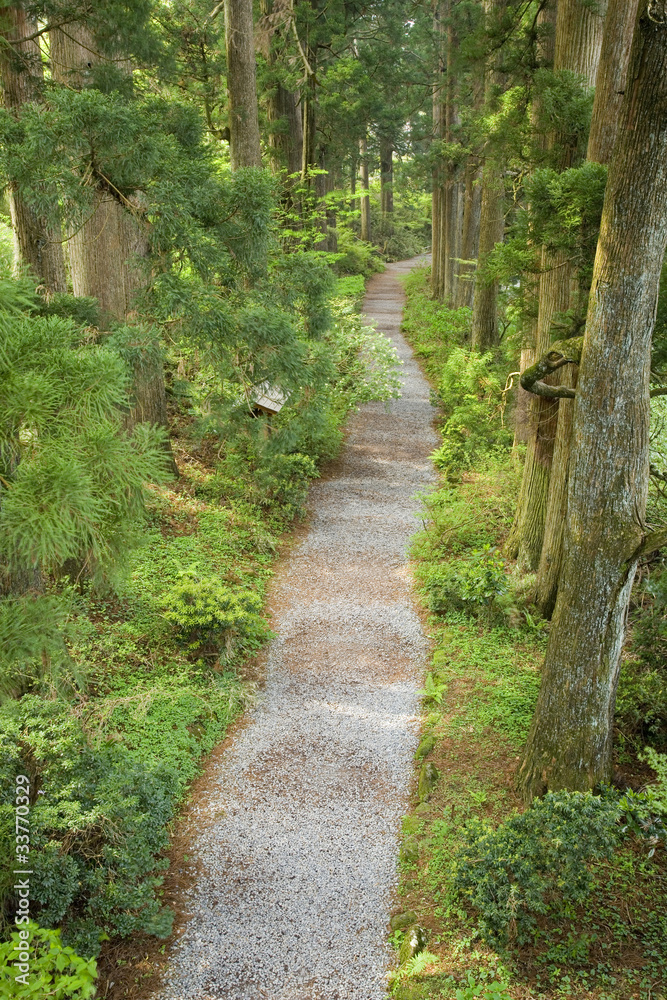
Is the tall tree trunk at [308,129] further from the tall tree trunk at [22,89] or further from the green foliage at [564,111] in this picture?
the tall tree trunk at [22,89]

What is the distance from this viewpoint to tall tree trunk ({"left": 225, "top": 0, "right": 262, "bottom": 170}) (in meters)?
9.39

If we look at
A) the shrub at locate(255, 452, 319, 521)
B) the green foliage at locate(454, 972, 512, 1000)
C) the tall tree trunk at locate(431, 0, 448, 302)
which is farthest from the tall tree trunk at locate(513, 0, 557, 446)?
the tall tree trunk at locate(431, 0, 448, 302)

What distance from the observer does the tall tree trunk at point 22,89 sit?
552cm

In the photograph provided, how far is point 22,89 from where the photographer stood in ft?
18.8

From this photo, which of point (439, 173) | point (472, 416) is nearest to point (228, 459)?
point (472, 416)

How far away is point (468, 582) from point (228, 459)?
4.35m

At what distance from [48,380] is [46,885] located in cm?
274

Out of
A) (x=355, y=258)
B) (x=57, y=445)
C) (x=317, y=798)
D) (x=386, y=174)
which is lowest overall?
(x=317, y=798)

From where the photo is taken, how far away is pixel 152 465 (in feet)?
9.88

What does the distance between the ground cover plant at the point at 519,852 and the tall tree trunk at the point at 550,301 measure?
44.6 inches

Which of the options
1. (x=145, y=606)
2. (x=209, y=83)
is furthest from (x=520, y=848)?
(x=209, y=83)

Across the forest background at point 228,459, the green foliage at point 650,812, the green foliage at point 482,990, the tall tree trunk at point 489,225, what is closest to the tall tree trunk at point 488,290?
the tall tree trunk at point 489,225

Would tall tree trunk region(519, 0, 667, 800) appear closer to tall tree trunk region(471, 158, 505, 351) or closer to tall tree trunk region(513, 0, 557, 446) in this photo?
tall tree trunk region(513, 0, 557, 446)

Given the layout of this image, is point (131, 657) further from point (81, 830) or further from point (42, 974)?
point (42, 974)
